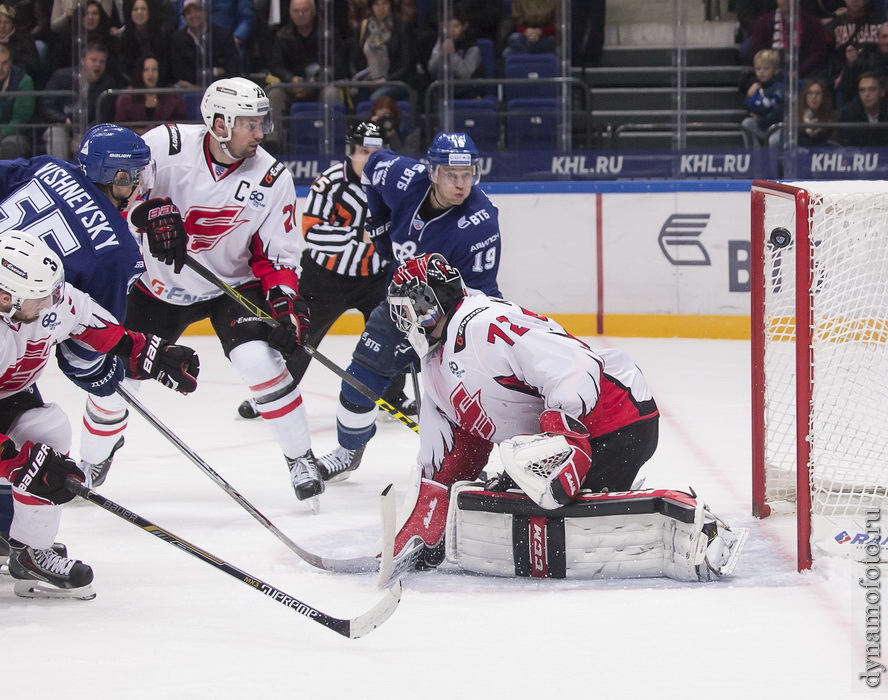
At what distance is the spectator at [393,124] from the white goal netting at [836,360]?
347 cm

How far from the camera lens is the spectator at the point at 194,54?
7254 millimetres

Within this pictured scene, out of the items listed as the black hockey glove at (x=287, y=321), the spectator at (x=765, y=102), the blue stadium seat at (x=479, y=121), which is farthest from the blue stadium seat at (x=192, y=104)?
the black hockey glove at (x=287, y=321)

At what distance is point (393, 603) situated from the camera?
258 cm

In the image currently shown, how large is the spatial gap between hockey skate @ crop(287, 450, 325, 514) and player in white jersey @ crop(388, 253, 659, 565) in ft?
2.11

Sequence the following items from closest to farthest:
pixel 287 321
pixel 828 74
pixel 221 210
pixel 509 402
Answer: pixel 509 402 → pixel 287 321 → pixel 221 210 → pixel 828 74

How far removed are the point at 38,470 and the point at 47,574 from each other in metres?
0.32

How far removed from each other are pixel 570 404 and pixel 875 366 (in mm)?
1332

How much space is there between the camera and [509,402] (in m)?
2.96

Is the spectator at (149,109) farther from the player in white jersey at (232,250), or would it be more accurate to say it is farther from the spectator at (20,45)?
the player in white jersey at (232,250)

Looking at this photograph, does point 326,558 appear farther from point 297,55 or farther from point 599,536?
point 297,55

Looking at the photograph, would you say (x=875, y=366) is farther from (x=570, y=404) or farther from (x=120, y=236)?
(x=120, y=236)

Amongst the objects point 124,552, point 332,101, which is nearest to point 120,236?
point 124,552

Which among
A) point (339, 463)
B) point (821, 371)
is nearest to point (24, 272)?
point (339, 463)

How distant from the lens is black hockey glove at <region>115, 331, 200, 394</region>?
321cm
